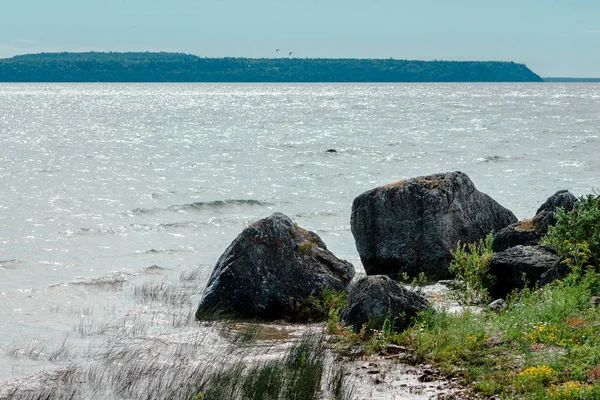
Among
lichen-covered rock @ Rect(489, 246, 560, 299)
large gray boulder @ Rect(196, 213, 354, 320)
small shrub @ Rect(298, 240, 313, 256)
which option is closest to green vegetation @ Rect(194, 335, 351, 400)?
large gray boulder @ Rect(196, 213, 354, 320)

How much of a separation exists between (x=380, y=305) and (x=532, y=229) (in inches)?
187

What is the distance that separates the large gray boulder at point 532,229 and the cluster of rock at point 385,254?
0.02 meters

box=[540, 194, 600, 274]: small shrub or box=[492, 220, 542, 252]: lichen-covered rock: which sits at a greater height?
box=[540, 194, 600, 274]: small shrub

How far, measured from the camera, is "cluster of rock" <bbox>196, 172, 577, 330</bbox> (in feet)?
35.6

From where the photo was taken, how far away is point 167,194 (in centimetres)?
2939

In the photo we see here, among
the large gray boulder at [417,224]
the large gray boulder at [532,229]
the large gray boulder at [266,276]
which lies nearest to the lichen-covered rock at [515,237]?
the large gray boulder at [532,229]

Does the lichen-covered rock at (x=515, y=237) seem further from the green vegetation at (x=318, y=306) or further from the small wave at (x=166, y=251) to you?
the small wave at (x=166, y=251)

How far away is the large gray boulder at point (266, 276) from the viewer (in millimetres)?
12312

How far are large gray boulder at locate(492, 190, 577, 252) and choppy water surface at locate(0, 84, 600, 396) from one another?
4.46m

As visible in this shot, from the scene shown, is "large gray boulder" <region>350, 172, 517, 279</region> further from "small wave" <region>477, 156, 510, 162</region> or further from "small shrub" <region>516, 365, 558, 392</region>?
"small wave" <region>477, 156, 510, 162</region>

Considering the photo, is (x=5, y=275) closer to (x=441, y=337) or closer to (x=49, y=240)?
(x=49, y=240)

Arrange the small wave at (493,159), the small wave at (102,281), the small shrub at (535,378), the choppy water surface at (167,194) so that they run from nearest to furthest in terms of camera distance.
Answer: the small shrub at (535,378)
the choppy water surface at (167,194)
the small wave at (102,281)
the small wave at (493,159)

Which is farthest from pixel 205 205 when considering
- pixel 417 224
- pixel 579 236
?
pixel 579 236

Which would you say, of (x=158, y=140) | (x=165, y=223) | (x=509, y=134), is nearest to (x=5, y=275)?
(x=165, y=223)
